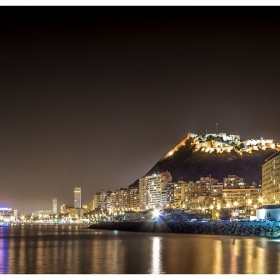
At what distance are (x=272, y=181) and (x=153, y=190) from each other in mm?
85961

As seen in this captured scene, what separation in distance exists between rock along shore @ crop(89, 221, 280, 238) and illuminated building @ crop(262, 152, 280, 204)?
1859 cm

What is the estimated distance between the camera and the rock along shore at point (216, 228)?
2149 inches

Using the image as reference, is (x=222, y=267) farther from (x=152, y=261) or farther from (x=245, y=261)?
(x=152, y=261)

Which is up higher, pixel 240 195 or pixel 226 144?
pixel 226 144

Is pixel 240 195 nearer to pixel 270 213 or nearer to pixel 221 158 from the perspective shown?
pixel 221 158

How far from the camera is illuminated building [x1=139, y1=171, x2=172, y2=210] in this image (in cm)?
16925

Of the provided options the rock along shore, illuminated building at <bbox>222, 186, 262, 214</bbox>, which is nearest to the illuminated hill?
illuminated building at <bbox>222, 186, 262, 214</bbox>

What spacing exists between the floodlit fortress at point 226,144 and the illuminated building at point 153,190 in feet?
53.4

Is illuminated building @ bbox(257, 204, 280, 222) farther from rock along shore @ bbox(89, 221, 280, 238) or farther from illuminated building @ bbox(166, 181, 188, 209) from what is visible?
illuminated building @ bbox(166, 181, 188, 209)

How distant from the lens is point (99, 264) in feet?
90.6

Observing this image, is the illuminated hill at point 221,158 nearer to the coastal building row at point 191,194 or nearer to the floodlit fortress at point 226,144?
the floodlit fortress at point 226,144

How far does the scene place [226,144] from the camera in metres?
176

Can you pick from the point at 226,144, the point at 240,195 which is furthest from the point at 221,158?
the point at 240,195
